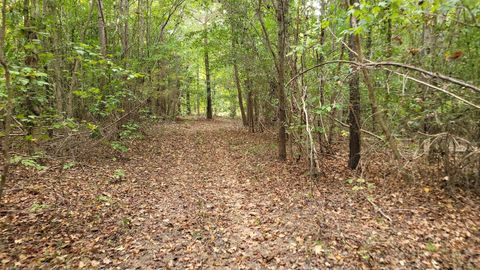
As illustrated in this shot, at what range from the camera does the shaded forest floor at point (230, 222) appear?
14.4 ft

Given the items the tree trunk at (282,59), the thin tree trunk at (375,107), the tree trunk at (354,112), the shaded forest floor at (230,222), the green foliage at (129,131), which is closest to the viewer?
the shaded forest floor at (230,222)

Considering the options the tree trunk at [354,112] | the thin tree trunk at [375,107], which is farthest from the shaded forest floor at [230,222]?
the thin tree trunk at [375,107]

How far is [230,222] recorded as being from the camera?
5734 millimetres

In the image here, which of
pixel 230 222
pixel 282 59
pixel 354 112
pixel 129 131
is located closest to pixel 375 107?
pixel 354 112

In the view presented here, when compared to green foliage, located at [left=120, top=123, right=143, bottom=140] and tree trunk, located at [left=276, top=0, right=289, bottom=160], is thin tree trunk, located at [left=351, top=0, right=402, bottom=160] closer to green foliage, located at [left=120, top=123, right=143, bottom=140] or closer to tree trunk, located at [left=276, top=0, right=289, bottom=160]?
tree trunk, located at [left=276, top=0, right=289, bottom=160]

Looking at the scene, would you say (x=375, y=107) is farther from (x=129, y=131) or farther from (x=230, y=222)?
(x=129, y=131)

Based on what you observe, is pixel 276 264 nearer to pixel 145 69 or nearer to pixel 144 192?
pixel 144 192

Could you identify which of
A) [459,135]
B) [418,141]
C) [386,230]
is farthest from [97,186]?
[459,135]

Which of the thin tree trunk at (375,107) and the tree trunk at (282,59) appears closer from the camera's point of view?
the thin tree trunk at (375,107)

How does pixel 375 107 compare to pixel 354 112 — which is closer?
pixel 375 107

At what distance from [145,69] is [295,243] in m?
10.9

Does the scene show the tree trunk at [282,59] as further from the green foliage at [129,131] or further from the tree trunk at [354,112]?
the green foliage at [129,131]

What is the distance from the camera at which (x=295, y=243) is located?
4844 mm

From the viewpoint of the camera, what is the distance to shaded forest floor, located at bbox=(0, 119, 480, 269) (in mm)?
4383
